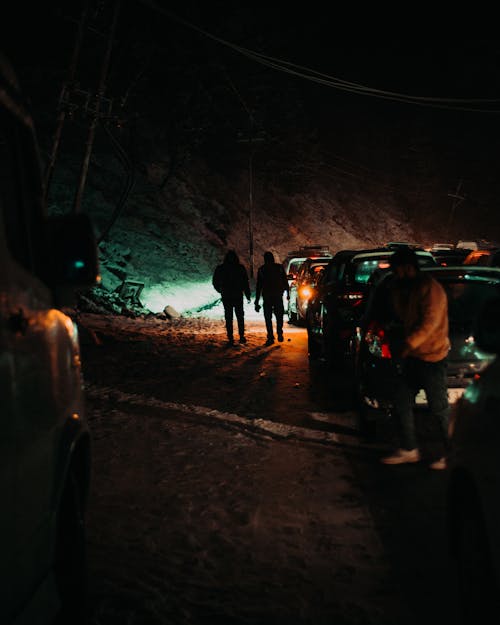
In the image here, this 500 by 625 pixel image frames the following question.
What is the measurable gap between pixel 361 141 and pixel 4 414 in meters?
94.4

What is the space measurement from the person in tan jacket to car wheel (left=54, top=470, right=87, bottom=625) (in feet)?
11.3

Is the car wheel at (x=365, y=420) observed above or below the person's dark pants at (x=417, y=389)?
below

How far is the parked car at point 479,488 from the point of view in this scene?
2.68 metres

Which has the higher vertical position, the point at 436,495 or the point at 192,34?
the point at 192,34

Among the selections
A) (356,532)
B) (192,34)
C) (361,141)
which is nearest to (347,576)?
(356,532)

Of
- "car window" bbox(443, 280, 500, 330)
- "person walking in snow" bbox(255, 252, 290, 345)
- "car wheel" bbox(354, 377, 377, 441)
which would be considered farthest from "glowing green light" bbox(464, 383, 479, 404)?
"person walking in snow" bbox(255, 252, 290, 345)

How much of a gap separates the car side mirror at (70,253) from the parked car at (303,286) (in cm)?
1388

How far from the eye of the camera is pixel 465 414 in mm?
3275

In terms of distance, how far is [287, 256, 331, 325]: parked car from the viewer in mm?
18103


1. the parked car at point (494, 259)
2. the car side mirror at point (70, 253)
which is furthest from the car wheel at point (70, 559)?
the parked car at point (494, 259)

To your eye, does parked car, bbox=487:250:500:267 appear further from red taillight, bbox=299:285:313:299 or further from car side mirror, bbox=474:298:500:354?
car side mirror, bbox=474:298:500:354

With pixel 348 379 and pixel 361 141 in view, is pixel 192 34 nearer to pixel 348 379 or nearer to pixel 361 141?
pixel 348 379

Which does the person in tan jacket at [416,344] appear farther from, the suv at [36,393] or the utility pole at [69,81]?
the utility pole at [69,81]

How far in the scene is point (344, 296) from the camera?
1110 cm
